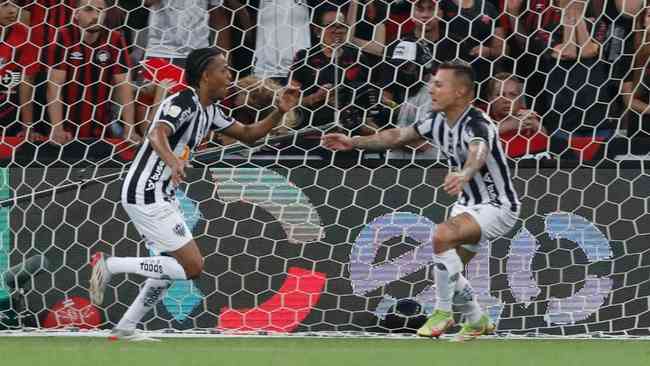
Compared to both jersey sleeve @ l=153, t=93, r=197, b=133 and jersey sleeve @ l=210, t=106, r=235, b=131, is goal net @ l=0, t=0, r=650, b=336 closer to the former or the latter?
jersey sleeve @ l=210, t=106, r=235, b=131

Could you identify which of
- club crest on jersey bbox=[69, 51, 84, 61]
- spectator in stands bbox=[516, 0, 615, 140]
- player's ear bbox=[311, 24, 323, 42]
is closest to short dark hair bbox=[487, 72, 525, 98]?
spectator in stands bbox=[516, 0, 615, 140]

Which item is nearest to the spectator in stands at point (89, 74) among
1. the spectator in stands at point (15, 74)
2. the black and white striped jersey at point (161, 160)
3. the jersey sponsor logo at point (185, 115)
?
the spectator in stands at point (15, 74)

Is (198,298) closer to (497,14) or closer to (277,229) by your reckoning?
(277,229)

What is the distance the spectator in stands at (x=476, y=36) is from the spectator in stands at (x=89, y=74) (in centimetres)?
205

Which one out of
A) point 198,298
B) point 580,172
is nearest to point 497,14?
point 580,172

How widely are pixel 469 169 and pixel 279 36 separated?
2.36m

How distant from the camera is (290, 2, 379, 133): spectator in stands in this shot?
29.1 ft

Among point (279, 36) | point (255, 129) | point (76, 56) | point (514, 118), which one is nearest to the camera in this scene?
point (255, 129)

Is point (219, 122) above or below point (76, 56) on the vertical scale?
below

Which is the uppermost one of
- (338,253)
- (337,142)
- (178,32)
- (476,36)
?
(178,32)

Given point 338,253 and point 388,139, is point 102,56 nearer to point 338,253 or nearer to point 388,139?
point 338,253

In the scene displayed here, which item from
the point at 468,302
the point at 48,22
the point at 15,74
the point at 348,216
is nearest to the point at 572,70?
the point at 348,216

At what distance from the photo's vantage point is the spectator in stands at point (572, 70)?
8.77 meters

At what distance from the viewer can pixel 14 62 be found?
895 centimetres
